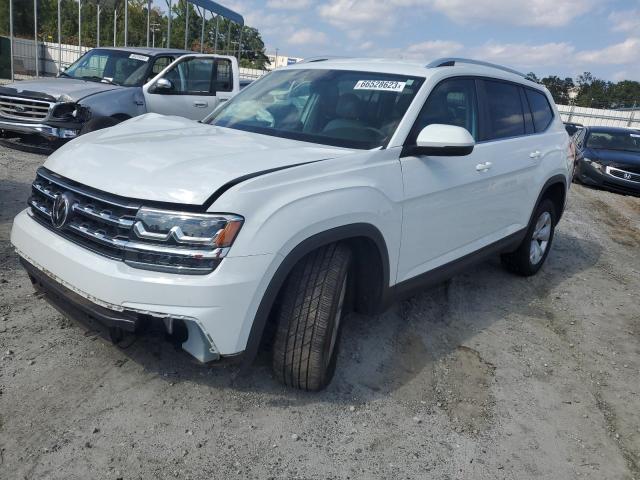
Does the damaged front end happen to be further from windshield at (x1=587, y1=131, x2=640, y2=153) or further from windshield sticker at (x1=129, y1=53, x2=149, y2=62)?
windshield at (x1=587, y1=131, x2=640, y2=153)

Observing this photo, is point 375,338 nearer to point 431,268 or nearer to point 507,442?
point 431,268

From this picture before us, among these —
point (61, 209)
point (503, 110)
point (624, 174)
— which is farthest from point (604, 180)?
point (61, 209)

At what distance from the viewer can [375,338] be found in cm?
384

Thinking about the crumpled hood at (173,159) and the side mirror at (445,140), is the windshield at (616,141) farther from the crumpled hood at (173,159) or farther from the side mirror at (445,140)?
the crumpled hood at (173,159)

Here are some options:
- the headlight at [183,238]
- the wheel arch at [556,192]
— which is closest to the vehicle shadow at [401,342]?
the headlight at [183,238]

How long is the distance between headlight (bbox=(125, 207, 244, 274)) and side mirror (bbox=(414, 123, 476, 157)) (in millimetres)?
1326

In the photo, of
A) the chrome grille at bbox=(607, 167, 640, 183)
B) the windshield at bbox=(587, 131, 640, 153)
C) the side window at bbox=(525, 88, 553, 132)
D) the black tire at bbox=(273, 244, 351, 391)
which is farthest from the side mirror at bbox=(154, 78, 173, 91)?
the windshield at bbox=(587, 131, 640, 153)

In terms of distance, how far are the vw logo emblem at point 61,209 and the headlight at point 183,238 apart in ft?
1.69

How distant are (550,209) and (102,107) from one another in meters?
5.98

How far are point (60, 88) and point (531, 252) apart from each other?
674cm

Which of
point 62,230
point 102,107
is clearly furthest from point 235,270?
point 102,107

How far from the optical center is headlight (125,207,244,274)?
2.46 metres

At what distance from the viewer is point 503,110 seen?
4.53m

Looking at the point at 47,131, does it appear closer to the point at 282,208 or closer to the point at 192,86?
the point at 192,86
